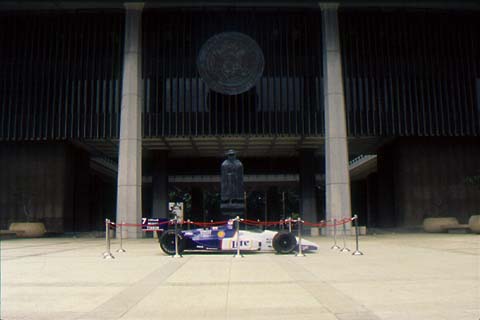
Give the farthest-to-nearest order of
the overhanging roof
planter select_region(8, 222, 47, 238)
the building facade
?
1. the building facade
2. planter select_region(8, 222, 47, 238)
3. the overhanging roof

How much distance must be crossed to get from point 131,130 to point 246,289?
23423 mm

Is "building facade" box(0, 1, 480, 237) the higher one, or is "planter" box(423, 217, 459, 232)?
"building facade" box(0, 1, 480, 237)

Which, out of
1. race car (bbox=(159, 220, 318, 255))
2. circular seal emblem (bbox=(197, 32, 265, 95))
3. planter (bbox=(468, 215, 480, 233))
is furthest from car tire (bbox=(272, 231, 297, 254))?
circular seal emblem (bbox=(197, 32, 265, 95))

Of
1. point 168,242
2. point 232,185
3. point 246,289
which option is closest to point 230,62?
point 232,185

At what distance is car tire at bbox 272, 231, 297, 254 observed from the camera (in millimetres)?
16234

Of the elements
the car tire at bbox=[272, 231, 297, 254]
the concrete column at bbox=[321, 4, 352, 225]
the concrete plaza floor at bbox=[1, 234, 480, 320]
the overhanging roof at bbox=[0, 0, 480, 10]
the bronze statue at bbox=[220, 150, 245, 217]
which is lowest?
the concrete plaza floor at bbox=[1, 234, 480, 320]

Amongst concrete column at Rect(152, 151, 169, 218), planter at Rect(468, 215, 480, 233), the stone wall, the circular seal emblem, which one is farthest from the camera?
concrete column at Rect(152, 151, 169, 218)

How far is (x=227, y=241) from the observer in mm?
16125

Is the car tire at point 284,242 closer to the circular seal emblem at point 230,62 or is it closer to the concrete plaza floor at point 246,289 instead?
the concrete plaza floor at point 246,289

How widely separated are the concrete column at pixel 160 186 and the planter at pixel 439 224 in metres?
19.9

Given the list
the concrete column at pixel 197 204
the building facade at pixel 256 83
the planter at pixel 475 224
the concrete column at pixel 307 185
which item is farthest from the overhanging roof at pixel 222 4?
the concrete column at pixel 197 204

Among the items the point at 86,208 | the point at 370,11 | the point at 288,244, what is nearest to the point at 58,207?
the point at 86,208

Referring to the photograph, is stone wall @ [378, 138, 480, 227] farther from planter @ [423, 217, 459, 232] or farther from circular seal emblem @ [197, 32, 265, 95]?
circular seal emblem @ [197, 32, 265, 95]

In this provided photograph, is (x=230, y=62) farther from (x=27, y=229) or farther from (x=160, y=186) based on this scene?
(x=27, y=229)
